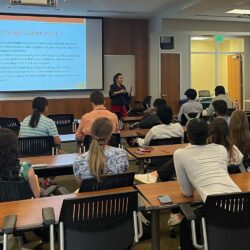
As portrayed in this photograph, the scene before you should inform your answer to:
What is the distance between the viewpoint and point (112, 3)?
801cm

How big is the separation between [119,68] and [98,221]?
8272mm

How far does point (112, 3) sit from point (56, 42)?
192 centimetres

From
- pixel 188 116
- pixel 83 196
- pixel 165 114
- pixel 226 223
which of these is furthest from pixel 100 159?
pixel 188 116

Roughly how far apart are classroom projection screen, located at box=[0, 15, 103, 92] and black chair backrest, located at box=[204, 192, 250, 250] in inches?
300

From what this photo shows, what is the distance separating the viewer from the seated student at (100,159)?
2.60m

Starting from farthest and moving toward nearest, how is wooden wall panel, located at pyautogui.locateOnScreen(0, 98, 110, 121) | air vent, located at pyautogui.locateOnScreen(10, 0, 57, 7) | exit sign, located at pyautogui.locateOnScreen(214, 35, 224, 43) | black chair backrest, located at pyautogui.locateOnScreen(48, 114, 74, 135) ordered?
exit sign, located at pyautogui.locateOnScreen(214, 35, 224, 43) < wooden wall panel, located at pyautogui.locateOnScreen(0, 98, 110, 121) < black chair backrest, located at pyautogui.locateOnScreen(48, 114, 74, 135) < air vent, located at pyautogui.locateOnScreen(10, 0, 57, 7)

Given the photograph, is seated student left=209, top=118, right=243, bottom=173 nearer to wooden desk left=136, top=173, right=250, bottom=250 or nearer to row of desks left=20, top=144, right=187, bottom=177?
wooden desk left=136, top=173, right=250, bottom=250

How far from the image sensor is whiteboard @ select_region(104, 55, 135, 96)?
989 centimetres

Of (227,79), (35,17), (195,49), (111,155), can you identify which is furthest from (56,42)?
(111,155)

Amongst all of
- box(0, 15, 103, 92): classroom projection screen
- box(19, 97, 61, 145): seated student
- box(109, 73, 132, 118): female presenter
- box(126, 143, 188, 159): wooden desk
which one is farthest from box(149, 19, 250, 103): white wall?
box(126, 143, 188, 159): wooden desk

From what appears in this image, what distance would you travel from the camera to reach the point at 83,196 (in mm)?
2264

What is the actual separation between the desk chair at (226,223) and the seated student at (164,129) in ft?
6.95

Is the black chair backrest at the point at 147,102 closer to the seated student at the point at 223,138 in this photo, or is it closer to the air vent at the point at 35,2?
the air vent at the point at 35,2

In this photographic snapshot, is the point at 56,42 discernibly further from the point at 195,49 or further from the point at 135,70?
the point at 195,49
